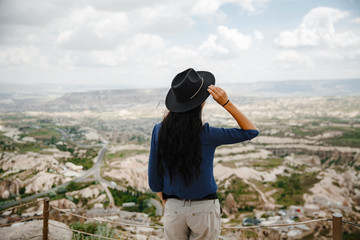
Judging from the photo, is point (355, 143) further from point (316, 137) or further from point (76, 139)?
point (76, 139)

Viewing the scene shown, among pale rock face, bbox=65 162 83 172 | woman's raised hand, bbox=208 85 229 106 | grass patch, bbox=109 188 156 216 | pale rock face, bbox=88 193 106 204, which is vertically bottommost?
grass patch, bbox=109 188 156 216

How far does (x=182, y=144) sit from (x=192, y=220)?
57cm

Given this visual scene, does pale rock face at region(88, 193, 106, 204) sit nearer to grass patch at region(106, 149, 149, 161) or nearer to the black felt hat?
grass patch at region(106, 149, 149, 161)

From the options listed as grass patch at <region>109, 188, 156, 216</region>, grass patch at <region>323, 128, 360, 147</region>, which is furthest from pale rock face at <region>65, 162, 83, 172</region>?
grass patch at <region>323, 128, 360, 147</region>

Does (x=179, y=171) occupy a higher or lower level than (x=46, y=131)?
higher

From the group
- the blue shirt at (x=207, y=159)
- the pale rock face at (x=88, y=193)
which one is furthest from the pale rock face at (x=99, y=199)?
the blue shirt at (x=207, y=159)

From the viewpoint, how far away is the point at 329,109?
142375 mm

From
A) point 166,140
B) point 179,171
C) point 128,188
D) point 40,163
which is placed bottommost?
point 128,188

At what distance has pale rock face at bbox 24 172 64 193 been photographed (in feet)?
125

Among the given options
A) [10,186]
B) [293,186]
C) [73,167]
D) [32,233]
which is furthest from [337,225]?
[293,186]

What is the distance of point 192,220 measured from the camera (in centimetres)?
204

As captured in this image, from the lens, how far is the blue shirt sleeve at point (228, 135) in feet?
6.57

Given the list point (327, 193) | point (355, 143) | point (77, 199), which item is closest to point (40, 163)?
point (77, 199)

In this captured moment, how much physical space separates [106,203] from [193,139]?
35.8 meters
